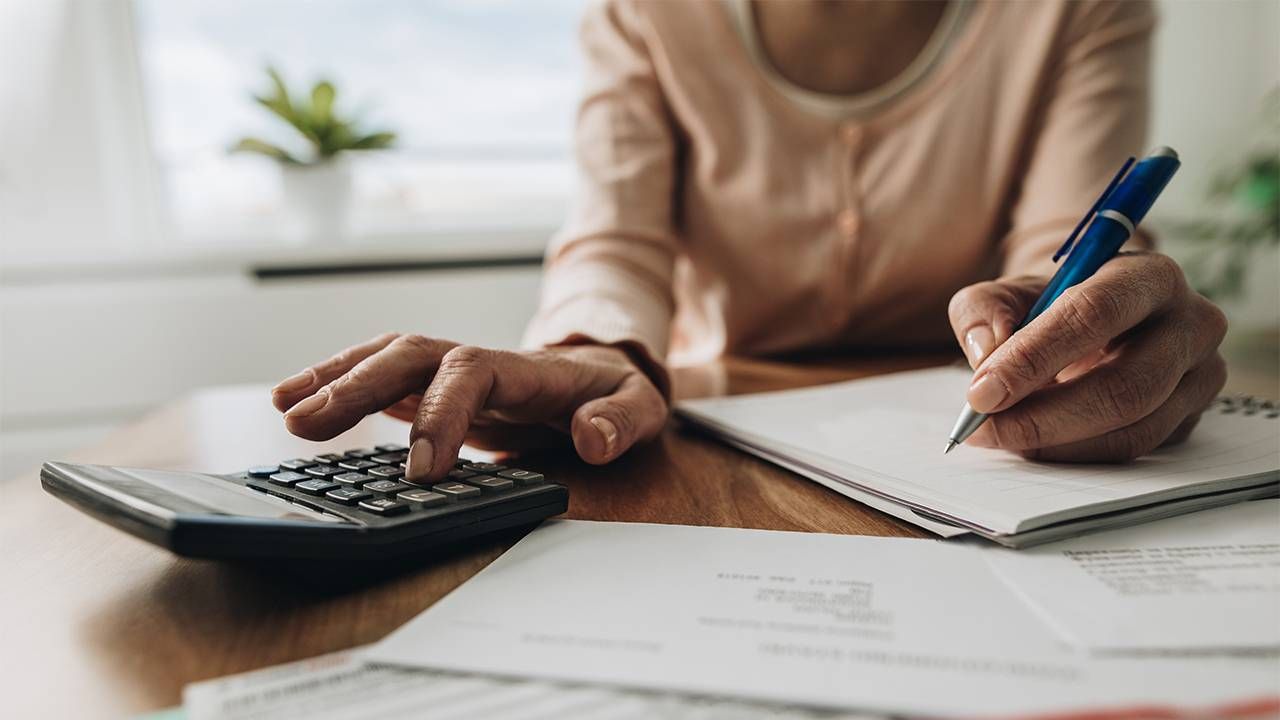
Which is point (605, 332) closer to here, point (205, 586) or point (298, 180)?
point (205, 586)

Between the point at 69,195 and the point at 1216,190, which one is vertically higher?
the point at 69,195

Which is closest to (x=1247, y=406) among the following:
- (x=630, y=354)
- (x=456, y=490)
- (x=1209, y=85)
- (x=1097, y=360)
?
(x=1097, y=360)

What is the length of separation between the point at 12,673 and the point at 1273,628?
41 centimetres

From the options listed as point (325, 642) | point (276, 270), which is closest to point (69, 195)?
point (276, 270)

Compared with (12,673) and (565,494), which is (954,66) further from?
(12,673)

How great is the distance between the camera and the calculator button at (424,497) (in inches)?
14.8

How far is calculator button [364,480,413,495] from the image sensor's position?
0.39 meters

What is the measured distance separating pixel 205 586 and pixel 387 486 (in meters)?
0.08

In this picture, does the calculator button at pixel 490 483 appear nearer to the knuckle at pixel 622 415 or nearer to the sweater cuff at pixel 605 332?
the knuckle at pixel 622 415

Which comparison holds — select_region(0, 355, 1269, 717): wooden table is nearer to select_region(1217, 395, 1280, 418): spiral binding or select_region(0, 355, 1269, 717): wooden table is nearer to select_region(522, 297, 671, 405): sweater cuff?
select_region(522, 297, 671, 405): sweater cuff

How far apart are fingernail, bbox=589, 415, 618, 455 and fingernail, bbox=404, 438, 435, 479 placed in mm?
113

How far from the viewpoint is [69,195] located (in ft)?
5.94

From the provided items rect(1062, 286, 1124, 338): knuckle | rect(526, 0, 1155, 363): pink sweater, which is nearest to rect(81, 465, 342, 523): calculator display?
rect(1062, 286, 1124, 338): knuckle

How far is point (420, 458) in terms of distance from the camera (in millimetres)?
421
